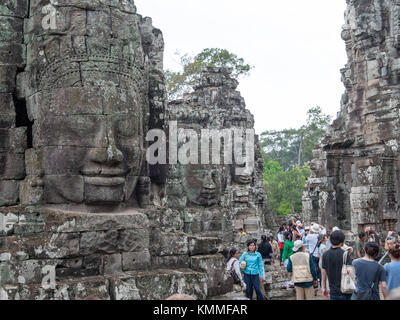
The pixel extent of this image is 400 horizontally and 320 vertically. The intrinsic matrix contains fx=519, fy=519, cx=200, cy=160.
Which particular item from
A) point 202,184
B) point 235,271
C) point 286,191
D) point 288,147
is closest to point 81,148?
point 235,271

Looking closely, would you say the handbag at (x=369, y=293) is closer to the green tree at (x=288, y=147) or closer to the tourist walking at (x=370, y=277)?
the tourist walking at (x=370, y=277)

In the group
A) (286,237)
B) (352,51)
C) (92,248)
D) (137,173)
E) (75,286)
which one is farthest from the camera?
(352,51)

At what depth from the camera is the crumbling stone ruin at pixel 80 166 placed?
5414 mm

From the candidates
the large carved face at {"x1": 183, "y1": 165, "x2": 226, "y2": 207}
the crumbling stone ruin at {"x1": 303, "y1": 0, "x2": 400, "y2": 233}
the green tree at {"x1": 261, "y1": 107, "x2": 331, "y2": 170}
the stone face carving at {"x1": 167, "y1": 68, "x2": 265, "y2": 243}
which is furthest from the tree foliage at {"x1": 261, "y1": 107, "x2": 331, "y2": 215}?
the large carved face at {"x1": 183, "y1": 165, "x2": 226, "y2": 207}

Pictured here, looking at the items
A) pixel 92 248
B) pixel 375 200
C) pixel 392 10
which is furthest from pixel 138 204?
pixel 392 10

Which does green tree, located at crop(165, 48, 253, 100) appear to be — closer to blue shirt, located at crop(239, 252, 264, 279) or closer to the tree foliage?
the tree foliage

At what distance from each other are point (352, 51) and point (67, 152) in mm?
14089

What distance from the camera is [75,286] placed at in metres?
5.18

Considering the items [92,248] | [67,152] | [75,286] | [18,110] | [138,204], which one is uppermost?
→ [18,110]

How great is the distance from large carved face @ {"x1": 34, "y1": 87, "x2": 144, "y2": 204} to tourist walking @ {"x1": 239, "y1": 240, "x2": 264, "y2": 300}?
2903mm

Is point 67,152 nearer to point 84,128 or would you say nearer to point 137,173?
point 84,128

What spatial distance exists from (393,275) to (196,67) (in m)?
28.5

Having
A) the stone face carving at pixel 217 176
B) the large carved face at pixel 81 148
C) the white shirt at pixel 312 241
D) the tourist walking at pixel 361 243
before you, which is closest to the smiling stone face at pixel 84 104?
the large carved face at pixel 81 148

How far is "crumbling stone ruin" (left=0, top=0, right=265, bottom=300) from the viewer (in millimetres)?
5414
